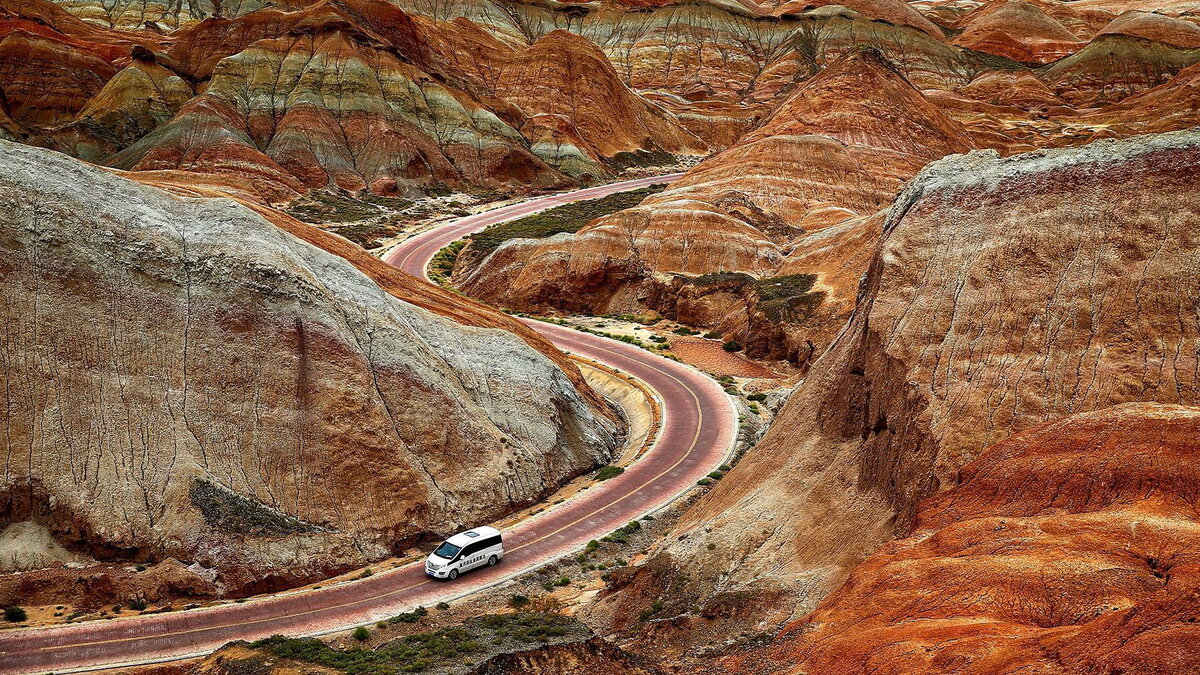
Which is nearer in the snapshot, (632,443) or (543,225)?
(632,443)

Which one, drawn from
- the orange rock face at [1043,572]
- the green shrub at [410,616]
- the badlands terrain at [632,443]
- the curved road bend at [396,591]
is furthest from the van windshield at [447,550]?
the orange rock face at [1043,572]

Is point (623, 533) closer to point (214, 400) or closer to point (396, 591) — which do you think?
point (396, 591)

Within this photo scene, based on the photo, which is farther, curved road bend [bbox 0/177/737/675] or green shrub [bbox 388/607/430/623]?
green shrub [bbox 388/607/430/623]

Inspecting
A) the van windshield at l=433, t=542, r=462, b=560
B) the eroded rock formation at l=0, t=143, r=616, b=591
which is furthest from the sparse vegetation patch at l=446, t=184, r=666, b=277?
the van windshield at l=433, t=542, r=462, b=560

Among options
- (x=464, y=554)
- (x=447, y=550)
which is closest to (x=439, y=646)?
(x=464, y=554)

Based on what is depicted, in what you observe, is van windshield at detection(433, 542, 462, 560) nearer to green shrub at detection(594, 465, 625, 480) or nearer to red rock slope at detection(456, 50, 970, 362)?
green shrub at detection(594, 465, 625, 480)

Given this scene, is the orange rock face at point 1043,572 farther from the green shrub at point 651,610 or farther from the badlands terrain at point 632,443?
the green shrub at point 651,610

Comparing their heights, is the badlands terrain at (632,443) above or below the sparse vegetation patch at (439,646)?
above
